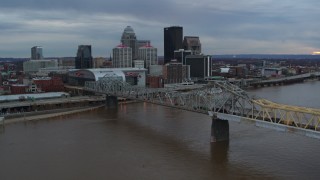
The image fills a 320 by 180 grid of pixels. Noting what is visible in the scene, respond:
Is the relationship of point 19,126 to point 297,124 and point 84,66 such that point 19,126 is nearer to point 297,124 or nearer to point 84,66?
point 297,124

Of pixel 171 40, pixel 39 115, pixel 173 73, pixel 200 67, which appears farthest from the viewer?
pixel 171 40

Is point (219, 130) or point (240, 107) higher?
point (240, 107)

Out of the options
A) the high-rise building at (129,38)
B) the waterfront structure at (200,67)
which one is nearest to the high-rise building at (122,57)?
the waterfront structure at (200,67)

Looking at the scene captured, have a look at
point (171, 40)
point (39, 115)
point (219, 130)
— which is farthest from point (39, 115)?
point (171, 40)

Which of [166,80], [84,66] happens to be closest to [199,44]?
[84,66]

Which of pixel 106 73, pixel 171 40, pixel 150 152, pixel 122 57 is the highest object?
pixel 171 40

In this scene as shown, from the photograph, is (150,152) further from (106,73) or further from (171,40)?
(171,40)

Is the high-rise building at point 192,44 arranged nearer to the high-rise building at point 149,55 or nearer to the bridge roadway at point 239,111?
the high-rise building at point 149,55

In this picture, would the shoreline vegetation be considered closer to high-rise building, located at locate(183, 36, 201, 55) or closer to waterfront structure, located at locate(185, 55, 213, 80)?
waterfront structure, located at locate(185, 55, 213, 80)
